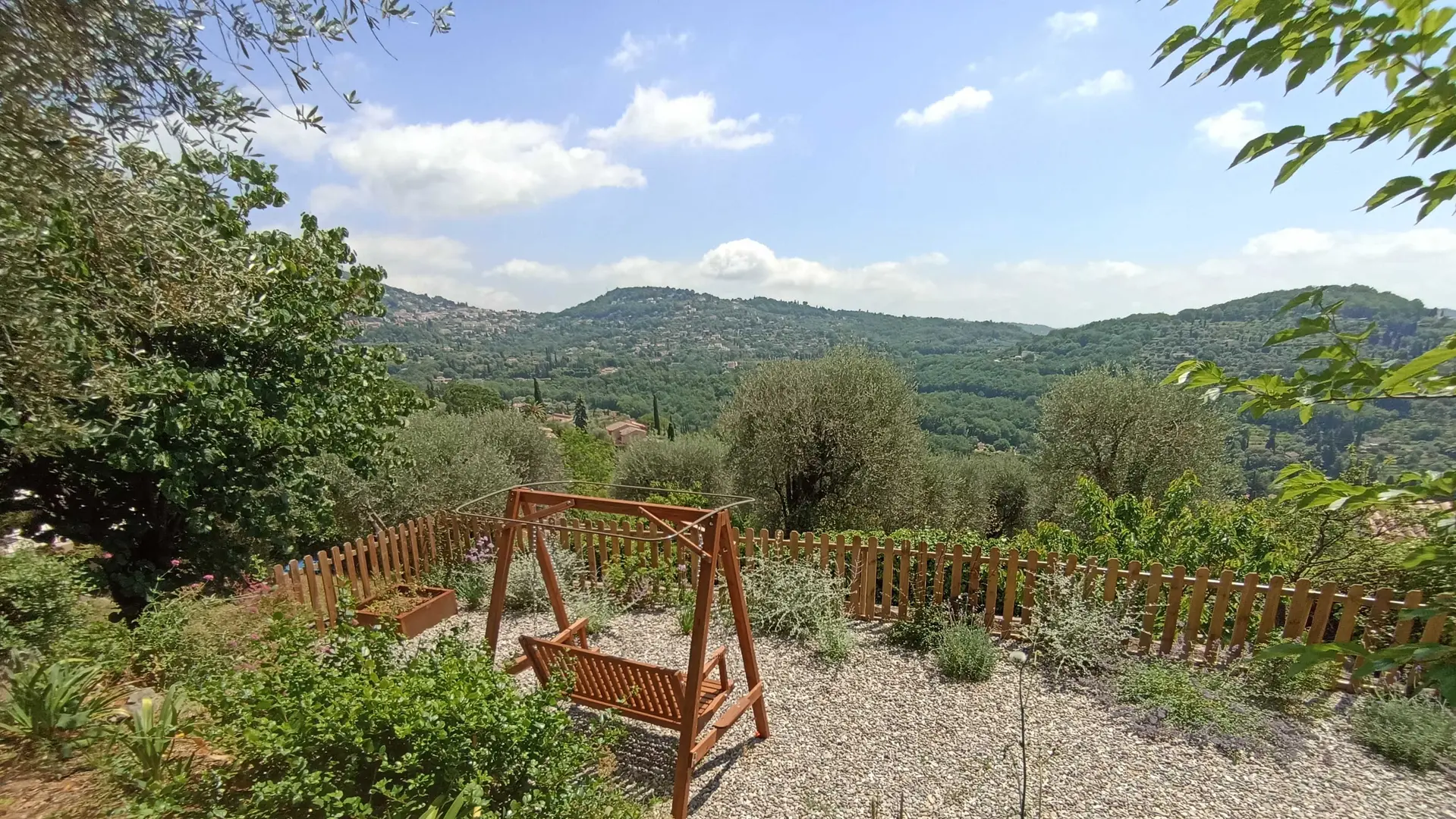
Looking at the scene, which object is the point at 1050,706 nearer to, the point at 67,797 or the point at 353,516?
the point at 67,797

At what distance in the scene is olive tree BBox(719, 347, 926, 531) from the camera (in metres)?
15.0

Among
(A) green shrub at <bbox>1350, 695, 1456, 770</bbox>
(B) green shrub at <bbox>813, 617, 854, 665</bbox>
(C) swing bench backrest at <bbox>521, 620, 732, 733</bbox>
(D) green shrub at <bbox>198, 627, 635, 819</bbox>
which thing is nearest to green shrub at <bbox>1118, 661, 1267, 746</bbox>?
(A) green shrub at <bbox>1350, 695, 1456, 770</bbox>

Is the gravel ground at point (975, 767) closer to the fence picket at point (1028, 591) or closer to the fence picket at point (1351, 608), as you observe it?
the fence picket at point (1351, 608)

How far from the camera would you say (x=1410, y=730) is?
4.25 metres

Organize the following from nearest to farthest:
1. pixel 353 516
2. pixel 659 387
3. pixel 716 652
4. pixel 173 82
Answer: pixel 173 82
pixel 716 652
pixel 353 516
pixel 659 387

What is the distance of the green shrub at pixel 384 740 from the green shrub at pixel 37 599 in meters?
2.37

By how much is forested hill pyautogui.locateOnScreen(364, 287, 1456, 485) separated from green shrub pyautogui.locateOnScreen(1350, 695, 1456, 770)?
6.01ft

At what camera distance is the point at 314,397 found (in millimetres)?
6289

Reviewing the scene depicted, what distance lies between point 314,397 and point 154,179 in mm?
3318

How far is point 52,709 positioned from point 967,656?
614cm

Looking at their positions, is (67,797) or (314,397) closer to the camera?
(67,797)

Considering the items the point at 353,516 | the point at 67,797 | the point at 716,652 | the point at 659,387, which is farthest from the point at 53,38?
the point at 659,387

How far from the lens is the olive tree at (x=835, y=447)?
49.2ft

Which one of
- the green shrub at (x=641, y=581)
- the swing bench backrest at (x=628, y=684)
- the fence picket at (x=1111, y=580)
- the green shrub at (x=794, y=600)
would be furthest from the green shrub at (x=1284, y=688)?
the green shrub at (x=641, y=581)
